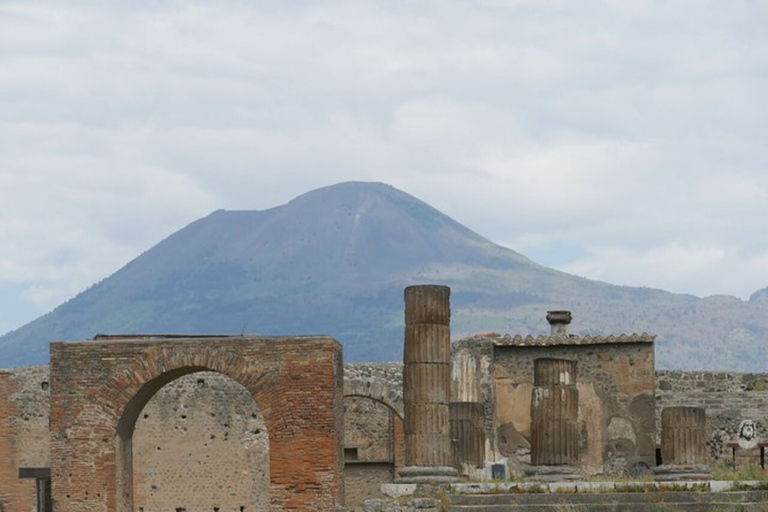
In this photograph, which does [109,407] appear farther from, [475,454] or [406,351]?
[475,454]

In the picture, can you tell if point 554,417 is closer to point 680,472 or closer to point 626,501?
point 680,472

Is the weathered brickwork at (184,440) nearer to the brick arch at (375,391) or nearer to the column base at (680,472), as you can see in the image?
the brick arch at (375,391)

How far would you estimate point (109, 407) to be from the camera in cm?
2523

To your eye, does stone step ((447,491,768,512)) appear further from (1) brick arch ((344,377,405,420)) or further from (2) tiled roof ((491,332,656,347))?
(1) brick arch ((344,377,405,420))

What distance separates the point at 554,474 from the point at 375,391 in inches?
351

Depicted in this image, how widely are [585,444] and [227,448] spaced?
23.0 ft

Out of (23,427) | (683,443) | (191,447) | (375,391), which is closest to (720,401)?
(375,391)

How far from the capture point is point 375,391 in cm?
3219

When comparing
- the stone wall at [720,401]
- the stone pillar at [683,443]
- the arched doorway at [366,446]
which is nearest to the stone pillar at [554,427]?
the stone pillar at [683,443]

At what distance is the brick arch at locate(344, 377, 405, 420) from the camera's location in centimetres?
3212

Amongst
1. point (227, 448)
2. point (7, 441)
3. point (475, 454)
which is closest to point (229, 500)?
point (227, 448)

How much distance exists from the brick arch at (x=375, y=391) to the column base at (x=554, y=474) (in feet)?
27.5

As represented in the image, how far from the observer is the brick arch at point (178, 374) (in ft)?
81.0

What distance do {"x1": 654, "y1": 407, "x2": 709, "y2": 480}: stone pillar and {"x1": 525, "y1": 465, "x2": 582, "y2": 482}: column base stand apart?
1.37 metres
